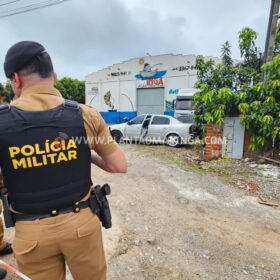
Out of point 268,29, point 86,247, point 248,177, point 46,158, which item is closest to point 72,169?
point 46,158

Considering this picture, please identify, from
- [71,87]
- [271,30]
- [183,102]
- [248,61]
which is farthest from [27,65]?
[71,87]

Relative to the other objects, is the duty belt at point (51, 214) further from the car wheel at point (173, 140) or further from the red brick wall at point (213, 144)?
the car wheel at point (173, 140)

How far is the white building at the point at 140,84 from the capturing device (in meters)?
19.8

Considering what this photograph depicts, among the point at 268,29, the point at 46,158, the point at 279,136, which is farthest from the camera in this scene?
the point at 268,29

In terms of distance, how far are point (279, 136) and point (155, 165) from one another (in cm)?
312

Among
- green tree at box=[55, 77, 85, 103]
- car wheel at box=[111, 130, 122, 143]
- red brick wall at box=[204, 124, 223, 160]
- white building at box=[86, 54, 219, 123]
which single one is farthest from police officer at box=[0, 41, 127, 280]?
green tree at box=[55, 77, 85, 103]

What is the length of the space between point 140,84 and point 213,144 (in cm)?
1526

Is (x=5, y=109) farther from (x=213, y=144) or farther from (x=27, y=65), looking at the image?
(x=213, y=144)

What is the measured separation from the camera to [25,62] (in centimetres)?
124

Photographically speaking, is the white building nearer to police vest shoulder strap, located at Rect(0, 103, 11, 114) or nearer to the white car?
the white car

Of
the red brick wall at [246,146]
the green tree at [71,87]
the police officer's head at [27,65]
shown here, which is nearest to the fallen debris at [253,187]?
the red brick wall at [246,146]

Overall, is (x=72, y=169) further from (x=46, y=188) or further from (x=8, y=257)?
(x=8, y=257)

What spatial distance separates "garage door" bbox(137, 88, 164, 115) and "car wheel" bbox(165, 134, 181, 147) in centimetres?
1115

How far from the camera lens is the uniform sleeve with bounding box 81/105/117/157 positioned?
1347 millimetres
